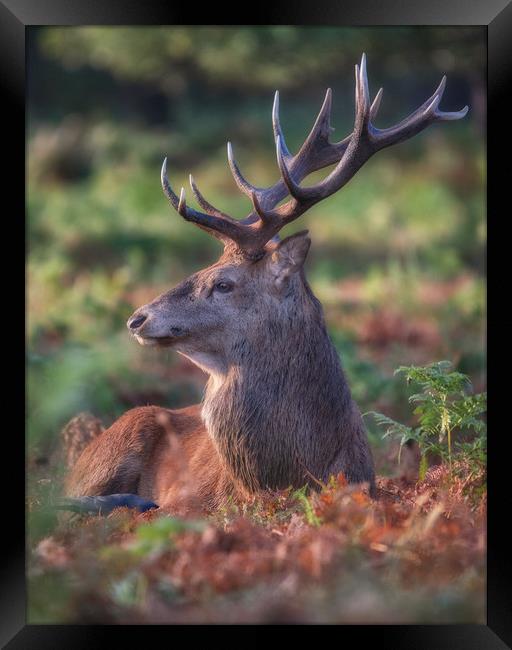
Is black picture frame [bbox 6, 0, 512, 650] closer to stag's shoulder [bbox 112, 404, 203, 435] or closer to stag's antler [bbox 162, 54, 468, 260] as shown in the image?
stag's antler [bbox 162, 54, 468, 260]

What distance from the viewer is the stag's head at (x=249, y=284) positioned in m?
6.16

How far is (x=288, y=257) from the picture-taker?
6293 millimetres

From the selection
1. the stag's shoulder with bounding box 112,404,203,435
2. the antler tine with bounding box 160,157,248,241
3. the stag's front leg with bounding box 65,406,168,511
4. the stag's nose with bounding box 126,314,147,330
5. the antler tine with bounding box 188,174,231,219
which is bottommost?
the stag's front leg with bounding box 65,406,168,511

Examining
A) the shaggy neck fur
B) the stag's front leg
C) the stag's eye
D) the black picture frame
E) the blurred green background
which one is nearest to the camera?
the black picture frame

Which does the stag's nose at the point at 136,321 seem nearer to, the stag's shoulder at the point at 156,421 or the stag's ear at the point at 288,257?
the stag's ear at the point at 288,257

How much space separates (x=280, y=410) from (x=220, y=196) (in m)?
12.3

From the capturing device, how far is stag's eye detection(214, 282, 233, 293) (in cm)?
628

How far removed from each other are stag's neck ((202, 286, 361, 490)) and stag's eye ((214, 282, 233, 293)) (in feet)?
1.01

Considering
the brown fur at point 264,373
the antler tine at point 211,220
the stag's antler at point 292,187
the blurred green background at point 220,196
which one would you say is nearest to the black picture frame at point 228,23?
the blurred green background at point 220,196

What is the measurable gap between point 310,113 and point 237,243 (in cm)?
1500

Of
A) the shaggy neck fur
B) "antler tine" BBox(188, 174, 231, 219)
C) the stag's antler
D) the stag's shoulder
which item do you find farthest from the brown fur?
the stag's shoulder
